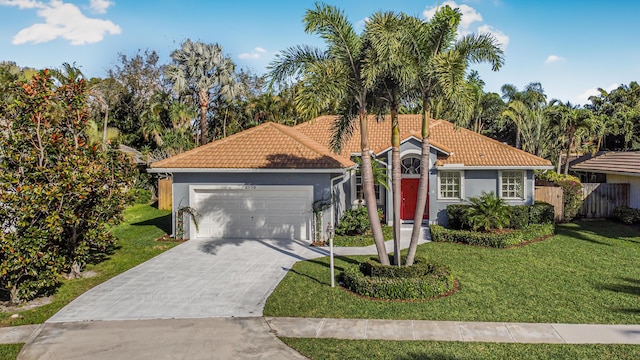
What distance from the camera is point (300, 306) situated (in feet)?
33.6

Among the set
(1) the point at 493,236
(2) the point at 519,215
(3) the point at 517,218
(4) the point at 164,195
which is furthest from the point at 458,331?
(4) the point at 164,195

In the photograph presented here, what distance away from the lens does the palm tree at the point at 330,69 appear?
10328 mm

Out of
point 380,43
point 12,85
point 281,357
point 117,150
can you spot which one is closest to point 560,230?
point 380,43

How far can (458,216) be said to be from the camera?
18141mm

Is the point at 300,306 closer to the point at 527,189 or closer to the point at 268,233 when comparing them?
the point at 268,233

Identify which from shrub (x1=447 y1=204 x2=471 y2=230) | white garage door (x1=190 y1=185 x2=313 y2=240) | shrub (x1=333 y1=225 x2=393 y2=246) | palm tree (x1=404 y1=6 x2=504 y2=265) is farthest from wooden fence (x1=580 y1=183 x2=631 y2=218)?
white garage door (x1=190 y1=185 x2=313 y2=240)

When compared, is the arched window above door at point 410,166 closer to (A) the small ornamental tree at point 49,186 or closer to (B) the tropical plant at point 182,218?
(B) the tropical plant at point 182,218

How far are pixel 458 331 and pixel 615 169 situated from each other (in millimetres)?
16605

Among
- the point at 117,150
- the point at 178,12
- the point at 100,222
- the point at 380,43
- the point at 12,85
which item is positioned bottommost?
the point at 100,222

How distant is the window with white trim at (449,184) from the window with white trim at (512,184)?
1.80m

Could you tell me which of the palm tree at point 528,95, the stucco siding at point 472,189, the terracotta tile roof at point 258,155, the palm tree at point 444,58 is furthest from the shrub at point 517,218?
the palm tree at point 528,95

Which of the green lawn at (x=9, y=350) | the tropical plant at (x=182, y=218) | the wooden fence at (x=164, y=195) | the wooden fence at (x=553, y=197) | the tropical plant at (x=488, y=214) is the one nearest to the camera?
the green lawn at (x=9, y=350)

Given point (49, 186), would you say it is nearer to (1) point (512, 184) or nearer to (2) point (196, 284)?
(2) point (196, 284)

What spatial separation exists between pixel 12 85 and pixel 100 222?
3.96m
